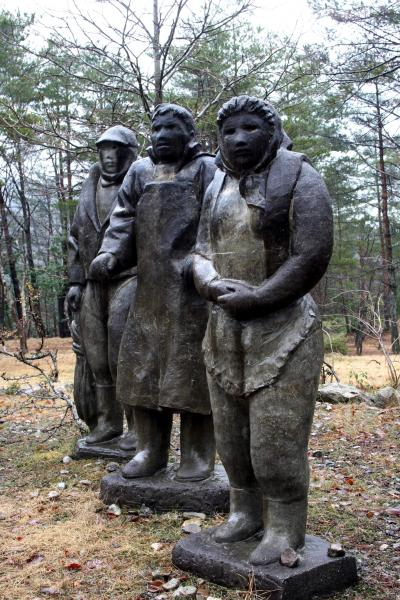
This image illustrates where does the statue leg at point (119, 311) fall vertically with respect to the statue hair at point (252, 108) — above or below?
below

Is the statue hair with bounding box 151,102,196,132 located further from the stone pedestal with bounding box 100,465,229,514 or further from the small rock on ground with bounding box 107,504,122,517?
the small rock on ground with bounding box 107,504,122,517

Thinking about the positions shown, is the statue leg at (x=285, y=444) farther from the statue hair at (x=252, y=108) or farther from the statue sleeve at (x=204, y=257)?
the statue hair at (x=252, y=108)

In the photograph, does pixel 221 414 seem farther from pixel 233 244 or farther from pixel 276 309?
pixel 233 244

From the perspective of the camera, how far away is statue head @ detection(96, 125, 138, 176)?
580 centimetres

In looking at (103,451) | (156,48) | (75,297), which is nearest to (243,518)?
(103,451)

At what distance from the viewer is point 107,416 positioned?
6133 millimetres

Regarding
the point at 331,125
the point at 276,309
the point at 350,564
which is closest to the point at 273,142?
the point at 276,309

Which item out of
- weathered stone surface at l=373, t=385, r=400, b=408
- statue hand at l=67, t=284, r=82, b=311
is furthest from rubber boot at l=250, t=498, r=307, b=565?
weathered stone surface at l=373, t=385, r=400, b=408

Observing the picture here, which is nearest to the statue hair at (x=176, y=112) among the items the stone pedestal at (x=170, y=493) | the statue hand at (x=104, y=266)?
the statue hand at (x=104, y=266)

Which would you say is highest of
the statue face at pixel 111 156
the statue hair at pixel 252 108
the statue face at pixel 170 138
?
the statue face at pixel 111 156

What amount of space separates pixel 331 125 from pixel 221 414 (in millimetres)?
18051

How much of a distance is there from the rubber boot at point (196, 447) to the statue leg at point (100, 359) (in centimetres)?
149

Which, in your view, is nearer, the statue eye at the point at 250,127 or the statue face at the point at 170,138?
the statue eye at the point at 250,127

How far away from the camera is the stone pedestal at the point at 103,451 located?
5871 mm
